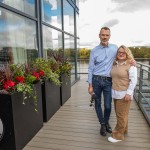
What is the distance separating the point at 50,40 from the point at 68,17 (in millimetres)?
2349

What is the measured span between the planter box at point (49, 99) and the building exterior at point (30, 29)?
2.35 feet

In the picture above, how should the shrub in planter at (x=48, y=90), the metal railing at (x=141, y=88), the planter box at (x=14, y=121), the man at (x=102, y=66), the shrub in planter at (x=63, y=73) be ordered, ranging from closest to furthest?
1. the planter box at (x=14, y=121)
2. the man at (x=102, y=66)
3. the shrub in planter at (x=48, y=90)
4. the metal railing at (x=141, y=88)
5. the shrub in planter at (x=63, y=73)

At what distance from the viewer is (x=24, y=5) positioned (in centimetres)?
377

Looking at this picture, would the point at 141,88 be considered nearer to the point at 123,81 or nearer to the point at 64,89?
the point at 64,89

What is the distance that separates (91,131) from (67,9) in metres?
5.08

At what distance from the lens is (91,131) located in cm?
311

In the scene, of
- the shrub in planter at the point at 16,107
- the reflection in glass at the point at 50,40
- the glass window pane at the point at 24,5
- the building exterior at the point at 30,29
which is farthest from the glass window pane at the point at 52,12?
the shrub in planter at the point at 16,107

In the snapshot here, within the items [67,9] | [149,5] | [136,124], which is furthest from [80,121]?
[149,5]

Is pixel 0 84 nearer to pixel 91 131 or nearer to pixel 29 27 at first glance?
pixel 91 131

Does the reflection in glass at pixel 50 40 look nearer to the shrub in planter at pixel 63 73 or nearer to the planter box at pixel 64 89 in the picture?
the shrub in planter at pixel 63 73

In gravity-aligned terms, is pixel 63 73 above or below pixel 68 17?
below

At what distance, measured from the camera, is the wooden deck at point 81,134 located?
263 cm

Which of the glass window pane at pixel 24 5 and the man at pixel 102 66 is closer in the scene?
the man at pixel 102 66

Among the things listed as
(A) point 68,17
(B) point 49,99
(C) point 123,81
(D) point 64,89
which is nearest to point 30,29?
(B) point 49,99
